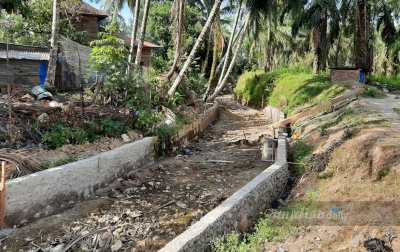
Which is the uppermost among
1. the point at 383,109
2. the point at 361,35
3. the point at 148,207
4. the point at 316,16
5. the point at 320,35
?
the point at 316,16

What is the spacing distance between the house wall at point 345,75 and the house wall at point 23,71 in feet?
43.2

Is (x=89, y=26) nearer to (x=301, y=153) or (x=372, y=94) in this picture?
(x=372, y=94)

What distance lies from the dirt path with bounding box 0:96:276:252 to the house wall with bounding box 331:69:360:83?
8373 mm

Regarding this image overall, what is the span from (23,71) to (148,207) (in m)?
7.77

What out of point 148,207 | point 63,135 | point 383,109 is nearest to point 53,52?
point 63,135

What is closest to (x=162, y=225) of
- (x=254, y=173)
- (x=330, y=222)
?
(x=330, y=222)

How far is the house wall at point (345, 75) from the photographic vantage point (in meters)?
16.8

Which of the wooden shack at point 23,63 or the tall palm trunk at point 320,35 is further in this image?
the tall palm trunk at point 320,35

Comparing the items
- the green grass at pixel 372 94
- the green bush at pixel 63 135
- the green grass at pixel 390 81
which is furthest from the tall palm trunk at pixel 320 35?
the green bush at pixel 63 135

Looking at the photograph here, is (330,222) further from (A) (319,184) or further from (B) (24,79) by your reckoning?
(B) (24,79)

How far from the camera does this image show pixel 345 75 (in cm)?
1681

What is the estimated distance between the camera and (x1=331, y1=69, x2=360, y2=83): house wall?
55.2 ft

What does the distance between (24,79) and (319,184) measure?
996 cm

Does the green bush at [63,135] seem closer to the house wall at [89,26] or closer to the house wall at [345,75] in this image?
the house wall at [89,26]
